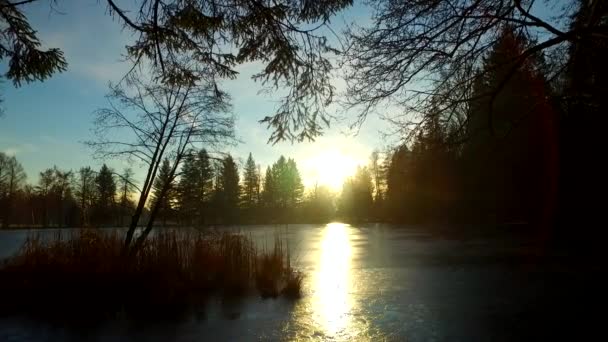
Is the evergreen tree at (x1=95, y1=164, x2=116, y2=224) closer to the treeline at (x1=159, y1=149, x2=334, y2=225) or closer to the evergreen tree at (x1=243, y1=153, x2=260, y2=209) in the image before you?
the treeline at (x1=159, y1=149, x2=334, y2=225)

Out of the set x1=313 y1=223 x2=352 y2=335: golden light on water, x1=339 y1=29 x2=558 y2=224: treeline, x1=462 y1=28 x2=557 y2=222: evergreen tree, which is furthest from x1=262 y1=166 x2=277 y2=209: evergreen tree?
x1=313 y1=223 x2=352 y2=335: golden light on water

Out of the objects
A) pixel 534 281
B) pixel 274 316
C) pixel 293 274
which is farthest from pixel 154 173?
pixel 534 281

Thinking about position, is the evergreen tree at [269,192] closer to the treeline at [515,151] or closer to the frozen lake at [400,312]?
the treeline at [515,151]

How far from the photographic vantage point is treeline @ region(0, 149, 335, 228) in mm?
10156

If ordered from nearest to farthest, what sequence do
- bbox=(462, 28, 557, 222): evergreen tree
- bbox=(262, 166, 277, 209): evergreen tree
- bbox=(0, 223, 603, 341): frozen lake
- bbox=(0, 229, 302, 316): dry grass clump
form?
bbox=(0, 223, 603, 341): frozen lake → bbox=(0, 229, 302, 316): dry grass clump → bbox=(462, 28, 557, 222): evergreen tree → bbox=(262, 166, 277, 209): evergreen tree

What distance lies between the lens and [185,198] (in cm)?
1038

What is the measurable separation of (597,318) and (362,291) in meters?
3.84

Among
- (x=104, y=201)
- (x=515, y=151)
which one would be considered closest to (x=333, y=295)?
(x=104, y=201)

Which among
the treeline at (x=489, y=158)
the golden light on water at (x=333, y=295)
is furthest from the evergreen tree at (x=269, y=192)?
the golden light on water at (x=333, y=295)

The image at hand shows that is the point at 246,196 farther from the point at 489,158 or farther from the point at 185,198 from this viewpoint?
the point at 185,198

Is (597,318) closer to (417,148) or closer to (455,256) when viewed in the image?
(417,148)

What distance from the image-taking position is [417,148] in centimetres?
732

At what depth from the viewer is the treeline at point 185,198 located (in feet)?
33.3

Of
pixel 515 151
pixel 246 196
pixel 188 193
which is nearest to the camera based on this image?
Result: pixel 188 193
